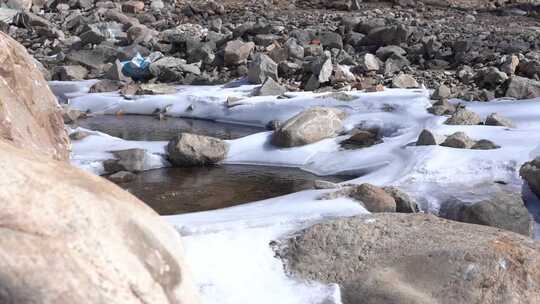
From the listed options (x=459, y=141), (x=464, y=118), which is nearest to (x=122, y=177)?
(x=459, y=141)

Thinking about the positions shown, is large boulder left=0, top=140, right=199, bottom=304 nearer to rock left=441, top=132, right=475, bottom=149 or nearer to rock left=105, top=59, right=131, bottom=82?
rock left=441, top=132, right=475, bottom=149

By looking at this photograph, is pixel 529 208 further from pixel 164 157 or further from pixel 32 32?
pixel 32 32

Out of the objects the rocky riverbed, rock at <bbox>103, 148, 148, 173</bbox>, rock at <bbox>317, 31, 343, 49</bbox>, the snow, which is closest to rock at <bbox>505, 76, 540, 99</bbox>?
the rocky riverbed

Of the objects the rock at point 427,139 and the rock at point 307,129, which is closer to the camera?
the rock at point 427,139

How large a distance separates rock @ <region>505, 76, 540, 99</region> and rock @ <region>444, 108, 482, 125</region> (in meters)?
1.72

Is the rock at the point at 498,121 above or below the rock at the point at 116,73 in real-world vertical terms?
above

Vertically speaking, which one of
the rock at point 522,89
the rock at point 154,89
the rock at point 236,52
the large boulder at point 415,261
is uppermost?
the large boulder at point 415,261

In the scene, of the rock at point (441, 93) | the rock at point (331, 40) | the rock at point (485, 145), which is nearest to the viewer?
the rock at point (485, 145)

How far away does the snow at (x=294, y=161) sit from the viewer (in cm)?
388

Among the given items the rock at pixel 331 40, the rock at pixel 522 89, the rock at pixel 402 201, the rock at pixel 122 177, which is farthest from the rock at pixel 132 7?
the rock at pixel 402 201

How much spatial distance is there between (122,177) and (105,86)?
492cm

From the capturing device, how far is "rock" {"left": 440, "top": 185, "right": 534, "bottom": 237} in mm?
5113

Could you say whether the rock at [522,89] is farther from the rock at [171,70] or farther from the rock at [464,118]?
the rock at [171,70]

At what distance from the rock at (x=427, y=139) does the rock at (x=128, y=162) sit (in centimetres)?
275
